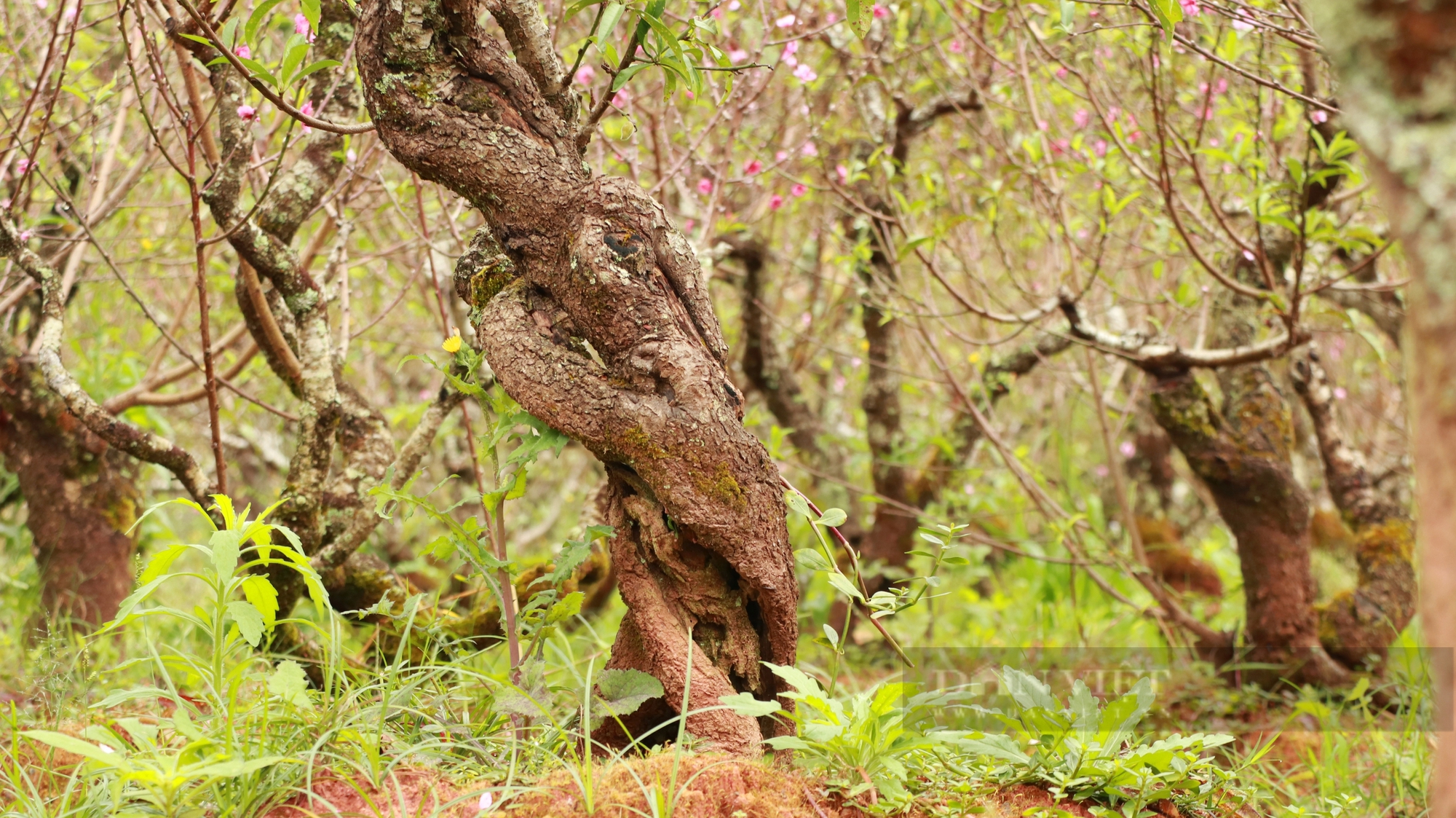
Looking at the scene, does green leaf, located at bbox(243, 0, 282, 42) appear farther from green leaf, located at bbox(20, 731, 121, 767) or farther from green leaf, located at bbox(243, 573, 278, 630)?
green leaf, located at bbox(20, 731, 121, 767)

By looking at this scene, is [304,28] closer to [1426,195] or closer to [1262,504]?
[1426,195]

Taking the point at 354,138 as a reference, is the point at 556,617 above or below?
below

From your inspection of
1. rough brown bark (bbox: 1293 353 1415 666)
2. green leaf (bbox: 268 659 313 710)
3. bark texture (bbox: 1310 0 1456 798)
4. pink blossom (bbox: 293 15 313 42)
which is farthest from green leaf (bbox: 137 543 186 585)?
rough brown bark (bbox: 1293 353 1415 666)

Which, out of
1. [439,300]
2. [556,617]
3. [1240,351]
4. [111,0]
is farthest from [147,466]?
[1240,351]

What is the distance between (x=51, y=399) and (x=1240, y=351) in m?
4.43

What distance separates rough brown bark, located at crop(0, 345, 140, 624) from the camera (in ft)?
11.9

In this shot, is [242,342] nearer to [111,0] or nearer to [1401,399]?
[111,0]

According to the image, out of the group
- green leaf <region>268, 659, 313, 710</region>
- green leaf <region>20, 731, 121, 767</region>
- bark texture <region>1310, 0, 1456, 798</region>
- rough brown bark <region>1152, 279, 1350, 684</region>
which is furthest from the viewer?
rough brown bark <region>1152, 279, 1350, 684</region>

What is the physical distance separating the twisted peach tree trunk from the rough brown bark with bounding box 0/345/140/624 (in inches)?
97.9

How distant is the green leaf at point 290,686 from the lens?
6.19ft

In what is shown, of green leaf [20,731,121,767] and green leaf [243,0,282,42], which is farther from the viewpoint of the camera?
green leaf [243,0,282,42]

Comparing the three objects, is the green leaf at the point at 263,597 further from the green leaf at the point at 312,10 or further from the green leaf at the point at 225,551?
the green leaf at the point at 312,10

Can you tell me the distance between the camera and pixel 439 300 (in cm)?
305

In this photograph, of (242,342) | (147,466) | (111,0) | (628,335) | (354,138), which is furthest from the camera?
(242,342)
